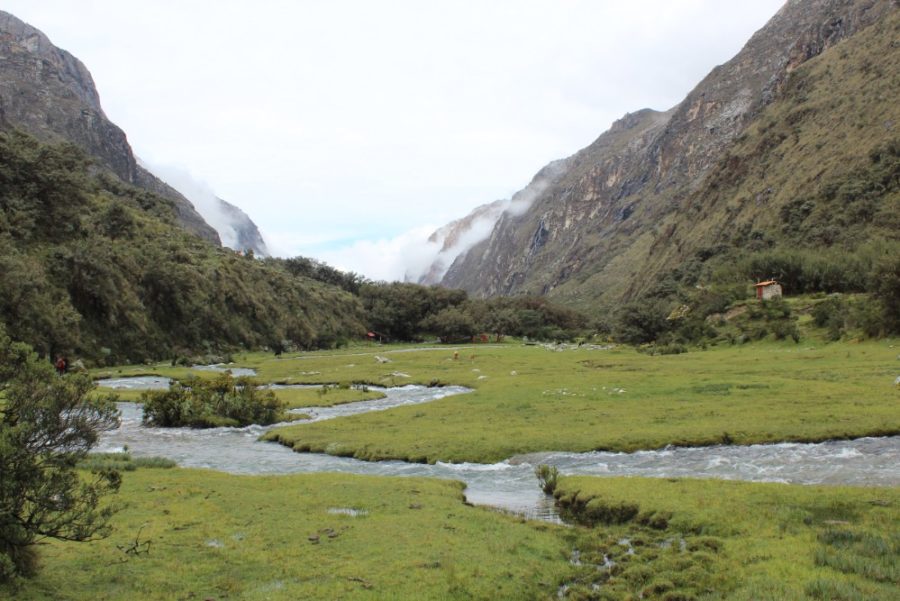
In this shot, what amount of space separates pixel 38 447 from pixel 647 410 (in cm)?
3028

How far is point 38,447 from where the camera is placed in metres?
11.8

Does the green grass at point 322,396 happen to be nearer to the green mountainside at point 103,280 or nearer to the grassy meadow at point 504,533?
the grassy meadow at point 504,533

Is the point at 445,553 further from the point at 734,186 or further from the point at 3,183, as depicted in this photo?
the point at 734,186

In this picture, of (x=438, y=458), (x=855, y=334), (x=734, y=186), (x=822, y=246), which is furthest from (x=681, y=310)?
(x=734, y=186)

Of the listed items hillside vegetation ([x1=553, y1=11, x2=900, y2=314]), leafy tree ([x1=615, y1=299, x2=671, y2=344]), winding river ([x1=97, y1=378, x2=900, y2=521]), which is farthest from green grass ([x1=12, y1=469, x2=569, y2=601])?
hillside vegetation ([x1=553, y1=11, x2=900, y2=314])

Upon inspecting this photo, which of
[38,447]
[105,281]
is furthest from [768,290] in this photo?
[38,447]

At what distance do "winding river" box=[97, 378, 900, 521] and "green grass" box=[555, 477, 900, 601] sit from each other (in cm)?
258

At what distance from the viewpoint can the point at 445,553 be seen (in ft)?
49.5

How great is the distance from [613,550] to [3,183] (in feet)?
307

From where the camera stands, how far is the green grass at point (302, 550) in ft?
42.3

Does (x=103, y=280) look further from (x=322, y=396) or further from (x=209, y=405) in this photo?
(x=209, y=405)

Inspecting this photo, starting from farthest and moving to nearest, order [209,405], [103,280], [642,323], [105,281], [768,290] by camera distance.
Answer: [642,323] → [768,290] → [105,281] → [103,280] → [209,405]

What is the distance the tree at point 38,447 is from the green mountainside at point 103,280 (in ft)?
181

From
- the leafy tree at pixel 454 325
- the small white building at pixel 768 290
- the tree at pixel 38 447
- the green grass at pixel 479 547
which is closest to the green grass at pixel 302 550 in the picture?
the green grass at pixel 479 547
